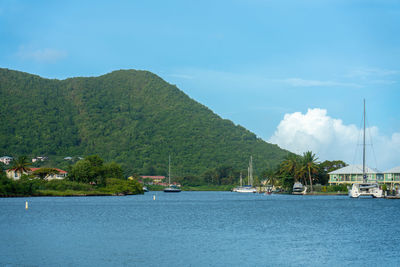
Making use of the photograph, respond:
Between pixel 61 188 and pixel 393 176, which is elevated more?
pixel 393 176

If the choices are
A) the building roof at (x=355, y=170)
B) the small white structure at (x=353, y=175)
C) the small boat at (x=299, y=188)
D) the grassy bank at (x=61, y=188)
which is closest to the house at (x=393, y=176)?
the small white structure at (x=353, y=175)

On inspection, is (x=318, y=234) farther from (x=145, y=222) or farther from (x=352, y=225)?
(x=145, y=222)

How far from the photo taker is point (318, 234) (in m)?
41.7

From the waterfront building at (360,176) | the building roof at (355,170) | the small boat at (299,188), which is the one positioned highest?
the building roof at (355,170)

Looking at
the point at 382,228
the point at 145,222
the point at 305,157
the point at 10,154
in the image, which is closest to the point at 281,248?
the point at 382,228

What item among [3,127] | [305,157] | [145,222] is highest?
[3,127]

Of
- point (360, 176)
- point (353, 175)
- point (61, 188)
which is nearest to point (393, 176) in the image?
point (360, 176)

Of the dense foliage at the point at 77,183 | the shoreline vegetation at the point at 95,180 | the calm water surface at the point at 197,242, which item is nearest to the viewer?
the calm water surface at the point at 197,242

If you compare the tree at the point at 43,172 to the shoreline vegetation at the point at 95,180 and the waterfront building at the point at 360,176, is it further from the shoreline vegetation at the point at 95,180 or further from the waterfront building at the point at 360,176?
the waterfront building at the point at 360,176

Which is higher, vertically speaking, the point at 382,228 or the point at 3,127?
the point at 3,127

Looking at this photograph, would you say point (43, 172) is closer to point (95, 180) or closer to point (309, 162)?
point (95, 180)

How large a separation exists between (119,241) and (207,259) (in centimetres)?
929

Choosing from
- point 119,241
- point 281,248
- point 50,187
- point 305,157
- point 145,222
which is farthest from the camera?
point 305,157

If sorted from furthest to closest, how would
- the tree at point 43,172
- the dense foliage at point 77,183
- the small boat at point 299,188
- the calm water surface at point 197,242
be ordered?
1. the small boat at point 299,188
2. the tree at point 43,172
3. the dense foliage at point 77,183
4. the calm water surface at point 197,242
